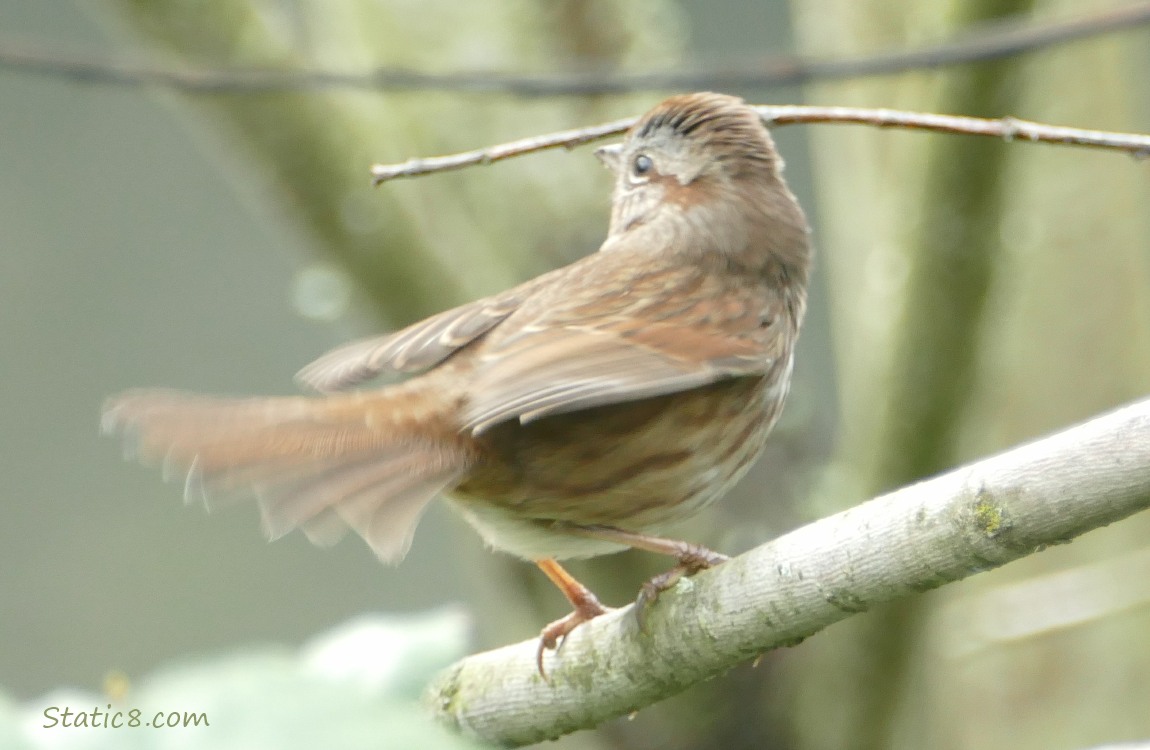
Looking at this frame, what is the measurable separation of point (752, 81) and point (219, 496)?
144 cm

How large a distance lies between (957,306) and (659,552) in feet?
4.98

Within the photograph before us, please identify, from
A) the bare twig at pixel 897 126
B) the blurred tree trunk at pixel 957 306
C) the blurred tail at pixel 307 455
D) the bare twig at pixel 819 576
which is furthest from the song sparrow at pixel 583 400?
the blurred tree trunk at pixel 957 306

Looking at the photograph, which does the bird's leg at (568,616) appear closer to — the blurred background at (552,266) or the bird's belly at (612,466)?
the bird's belly at (612,466)

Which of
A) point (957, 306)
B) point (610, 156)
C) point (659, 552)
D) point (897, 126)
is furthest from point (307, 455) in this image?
point (957, 306)

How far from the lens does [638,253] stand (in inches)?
120

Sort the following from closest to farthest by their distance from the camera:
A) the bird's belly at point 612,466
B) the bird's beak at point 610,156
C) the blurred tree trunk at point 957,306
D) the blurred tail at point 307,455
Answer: the blurred tail at point 307,455
the bird's belly at point 612,466
the bird's beak at point 610,156
the blurred tree trunk at point 957,306

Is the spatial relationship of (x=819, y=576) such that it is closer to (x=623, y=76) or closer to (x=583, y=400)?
(x=583, y=400)

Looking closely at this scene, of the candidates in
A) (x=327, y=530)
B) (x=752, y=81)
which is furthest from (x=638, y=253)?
(x=327, y=530)

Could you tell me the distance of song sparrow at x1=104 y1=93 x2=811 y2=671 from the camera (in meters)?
2.20

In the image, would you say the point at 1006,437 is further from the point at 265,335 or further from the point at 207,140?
the point at 265,335

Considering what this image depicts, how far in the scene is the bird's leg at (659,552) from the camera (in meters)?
2.31

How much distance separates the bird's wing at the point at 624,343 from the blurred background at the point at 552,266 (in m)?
0.59

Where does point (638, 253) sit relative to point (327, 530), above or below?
above

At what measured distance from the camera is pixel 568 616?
9.55 feet
